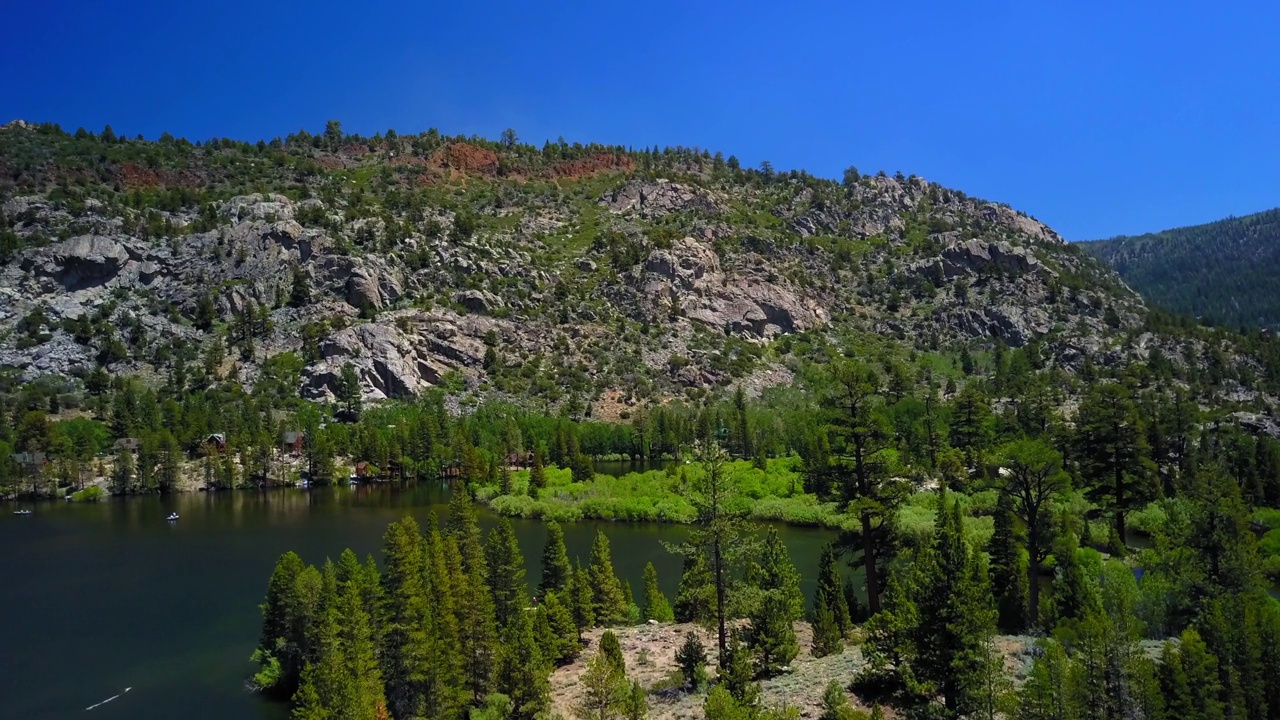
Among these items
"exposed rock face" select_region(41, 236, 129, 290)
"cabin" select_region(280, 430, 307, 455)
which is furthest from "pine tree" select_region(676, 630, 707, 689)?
"exposed rock face" select_region(41, 236, 129, 290)

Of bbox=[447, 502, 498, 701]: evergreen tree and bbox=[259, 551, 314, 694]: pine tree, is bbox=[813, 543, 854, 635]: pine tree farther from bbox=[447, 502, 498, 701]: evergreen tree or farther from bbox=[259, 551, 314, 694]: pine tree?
bbox=[259, 551, 314, 694]: pine tree

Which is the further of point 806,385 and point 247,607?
point 806,385

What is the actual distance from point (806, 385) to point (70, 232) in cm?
16291

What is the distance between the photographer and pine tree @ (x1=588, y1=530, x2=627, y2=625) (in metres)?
38.7

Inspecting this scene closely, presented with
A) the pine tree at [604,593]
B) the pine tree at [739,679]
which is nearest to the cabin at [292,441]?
the pine tree at [604,593]

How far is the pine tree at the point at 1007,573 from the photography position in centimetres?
3309

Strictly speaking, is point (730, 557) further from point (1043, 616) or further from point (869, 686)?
point (1043, 616)

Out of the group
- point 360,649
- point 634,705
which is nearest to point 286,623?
point 360,649

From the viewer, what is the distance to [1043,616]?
28766mm

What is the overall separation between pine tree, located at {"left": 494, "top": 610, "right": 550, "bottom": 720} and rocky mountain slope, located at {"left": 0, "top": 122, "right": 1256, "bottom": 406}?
122m

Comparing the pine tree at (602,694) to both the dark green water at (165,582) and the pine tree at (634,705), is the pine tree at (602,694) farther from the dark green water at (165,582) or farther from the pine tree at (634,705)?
the dark green water at (165,582)

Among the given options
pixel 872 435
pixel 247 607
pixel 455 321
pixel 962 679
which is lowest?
pixel 247 607

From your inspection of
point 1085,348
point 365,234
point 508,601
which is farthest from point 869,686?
point 365,234

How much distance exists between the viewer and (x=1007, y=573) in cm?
3416
